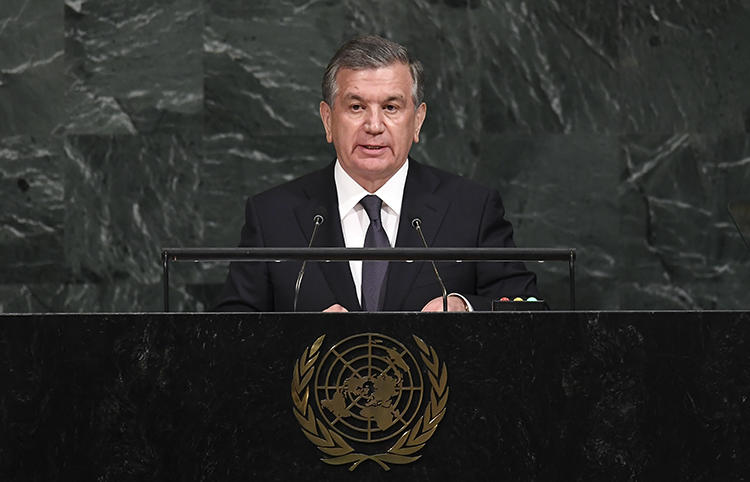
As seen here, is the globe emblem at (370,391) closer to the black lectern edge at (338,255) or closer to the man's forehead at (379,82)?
the black lectern edge at (338,255)

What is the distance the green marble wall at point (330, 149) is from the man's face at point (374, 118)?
1.58 metres

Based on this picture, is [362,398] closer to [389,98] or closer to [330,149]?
[389,98]

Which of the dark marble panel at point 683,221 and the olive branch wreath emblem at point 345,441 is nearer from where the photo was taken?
the olive branch wreath emblem at point 345,441

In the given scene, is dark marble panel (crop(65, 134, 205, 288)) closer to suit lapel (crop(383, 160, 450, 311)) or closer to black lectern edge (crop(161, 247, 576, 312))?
suit lapel (crop(383, 160, 450, 311))

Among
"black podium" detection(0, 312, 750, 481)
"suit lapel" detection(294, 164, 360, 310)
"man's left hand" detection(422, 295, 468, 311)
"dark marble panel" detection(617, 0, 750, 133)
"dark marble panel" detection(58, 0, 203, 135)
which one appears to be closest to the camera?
"black podium" detection(0, 312, 750, 481)

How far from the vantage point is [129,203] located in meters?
5.02

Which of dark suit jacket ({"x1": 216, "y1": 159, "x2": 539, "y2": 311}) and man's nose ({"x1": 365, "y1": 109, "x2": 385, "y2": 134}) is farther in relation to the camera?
man's nose ({"x1": 365, "y1": 109, "x2": 385, "y2": 134})

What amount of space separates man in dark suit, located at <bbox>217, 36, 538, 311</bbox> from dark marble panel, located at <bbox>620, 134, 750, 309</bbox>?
1.69 m

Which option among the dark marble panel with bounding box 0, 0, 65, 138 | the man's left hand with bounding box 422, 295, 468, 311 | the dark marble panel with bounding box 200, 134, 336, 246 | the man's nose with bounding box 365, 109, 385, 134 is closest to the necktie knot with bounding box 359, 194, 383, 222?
the man's nose with bounding box 365, 109, 385, 134

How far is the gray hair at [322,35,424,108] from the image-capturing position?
3449 millimetres

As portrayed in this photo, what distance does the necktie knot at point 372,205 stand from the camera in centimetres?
342

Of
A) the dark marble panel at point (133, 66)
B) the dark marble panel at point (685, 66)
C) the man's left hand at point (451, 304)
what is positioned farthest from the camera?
the dark marble panel at point (685, 66)

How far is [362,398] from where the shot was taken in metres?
2.41

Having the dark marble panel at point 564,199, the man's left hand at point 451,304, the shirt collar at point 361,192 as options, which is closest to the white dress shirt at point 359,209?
the shirt collar at point 361,192
